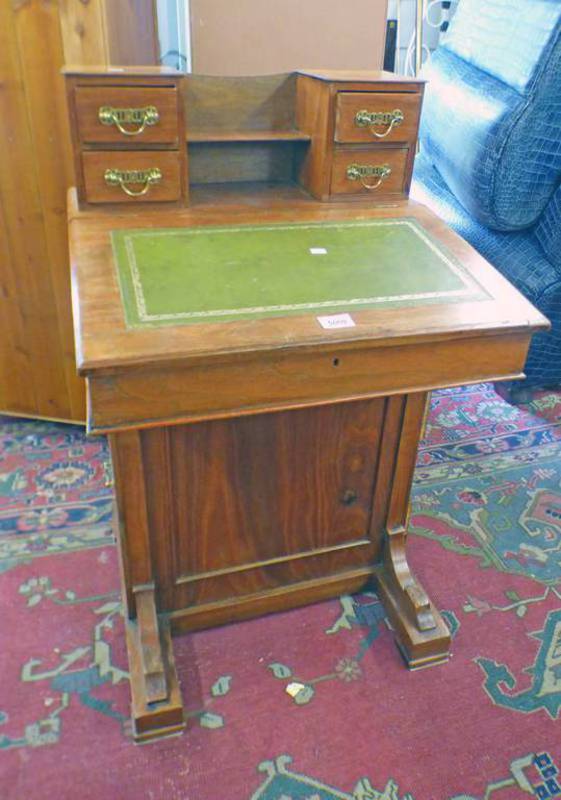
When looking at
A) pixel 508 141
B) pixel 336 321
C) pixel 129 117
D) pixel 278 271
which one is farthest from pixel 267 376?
pixel 508 141

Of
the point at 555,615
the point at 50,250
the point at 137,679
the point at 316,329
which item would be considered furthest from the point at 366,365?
the point at 50,250

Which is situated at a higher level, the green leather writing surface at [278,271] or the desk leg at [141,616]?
the green leather writing surface at [278,271]

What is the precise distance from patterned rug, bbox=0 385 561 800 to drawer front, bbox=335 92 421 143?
0.96 meters

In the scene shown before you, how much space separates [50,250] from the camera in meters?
1.80

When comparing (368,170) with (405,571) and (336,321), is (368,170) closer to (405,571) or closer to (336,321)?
(336,321)

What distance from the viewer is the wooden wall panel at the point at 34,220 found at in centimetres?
155

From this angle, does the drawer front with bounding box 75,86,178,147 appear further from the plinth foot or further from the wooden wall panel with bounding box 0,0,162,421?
the plinth foot

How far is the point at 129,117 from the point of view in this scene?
4.28 ft

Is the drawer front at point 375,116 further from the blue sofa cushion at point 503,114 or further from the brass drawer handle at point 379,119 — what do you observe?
the blue sofa cushion at point 503,114

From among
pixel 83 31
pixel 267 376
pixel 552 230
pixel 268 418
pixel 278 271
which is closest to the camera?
pixel 267 376

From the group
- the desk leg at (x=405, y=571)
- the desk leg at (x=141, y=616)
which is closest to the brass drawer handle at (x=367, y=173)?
the desk leg at (x=405, y=571)

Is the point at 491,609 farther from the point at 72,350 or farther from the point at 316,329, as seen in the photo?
the point at 72,350

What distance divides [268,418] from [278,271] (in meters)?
0.29

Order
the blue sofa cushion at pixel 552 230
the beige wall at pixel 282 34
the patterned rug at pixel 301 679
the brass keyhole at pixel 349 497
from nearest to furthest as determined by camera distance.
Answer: the patterned rug at pixel 301 679, the brass keyhole at pixel 349 497, the beige wall at pixel 282 34, the blue sofa cushion at pixel 552 230
